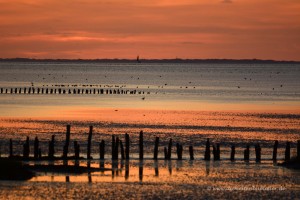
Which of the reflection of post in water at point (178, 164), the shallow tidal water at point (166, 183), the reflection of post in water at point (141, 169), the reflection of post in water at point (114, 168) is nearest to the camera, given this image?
the shallow tidal water at point (166, 183)

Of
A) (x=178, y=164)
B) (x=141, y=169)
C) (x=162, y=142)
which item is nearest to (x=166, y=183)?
(x=141, y=169)

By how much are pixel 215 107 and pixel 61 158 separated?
2283 inches

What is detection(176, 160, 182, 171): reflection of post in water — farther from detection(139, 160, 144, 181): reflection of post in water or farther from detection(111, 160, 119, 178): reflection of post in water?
detection(111, 160, 119, 178): reflection of post in water

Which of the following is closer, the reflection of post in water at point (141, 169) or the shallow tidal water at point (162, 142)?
the shallow tidal water at point (162, 142)

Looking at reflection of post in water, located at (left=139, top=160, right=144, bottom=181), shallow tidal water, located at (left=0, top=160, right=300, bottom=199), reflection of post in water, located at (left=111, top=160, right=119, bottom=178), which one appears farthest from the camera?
reflection of post in water, located at (left=111, top=160, right=119, bottom=178)

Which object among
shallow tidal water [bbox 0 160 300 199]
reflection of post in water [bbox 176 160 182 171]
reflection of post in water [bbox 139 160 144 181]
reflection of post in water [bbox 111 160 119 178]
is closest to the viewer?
shallow tidal water [bbox 0 160 300 199]

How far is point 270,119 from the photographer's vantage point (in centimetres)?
7850

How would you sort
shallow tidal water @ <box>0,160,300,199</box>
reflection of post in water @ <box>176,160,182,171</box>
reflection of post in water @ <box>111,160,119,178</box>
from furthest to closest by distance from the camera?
reflection of post in water @ <box>176,160,182,171</box>, reflection of post in water @ <box>111,160,119,178</box>, shallow tidal water @ <box>0,160,300,199</box>

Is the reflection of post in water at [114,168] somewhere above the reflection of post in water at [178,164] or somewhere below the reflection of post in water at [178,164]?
above

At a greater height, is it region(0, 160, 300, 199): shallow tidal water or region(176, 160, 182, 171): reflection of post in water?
region(0, 160, 300, 199): shallow tidal water

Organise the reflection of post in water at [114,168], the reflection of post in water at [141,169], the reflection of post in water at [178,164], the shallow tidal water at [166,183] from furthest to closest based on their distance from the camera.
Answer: the reflection of post in water at [178,164] → the reflection of post in water at [114,168] → the reflection of post in water at [141,169] → the shallow tidal water at [166,183]

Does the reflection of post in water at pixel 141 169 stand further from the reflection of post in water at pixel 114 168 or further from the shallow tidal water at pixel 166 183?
the reflection of post in water at pixel 114 168

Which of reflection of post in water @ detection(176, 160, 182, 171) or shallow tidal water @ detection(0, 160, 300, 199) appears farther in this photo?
reflection of post in water @ detection(176, 160, 182, 171)

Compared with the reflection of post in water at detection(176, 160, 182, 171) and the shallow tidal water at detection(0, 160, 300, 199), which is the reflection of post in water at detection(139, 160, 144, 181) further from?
the reflection of post in water at detection(176, 160, 182, 171)
